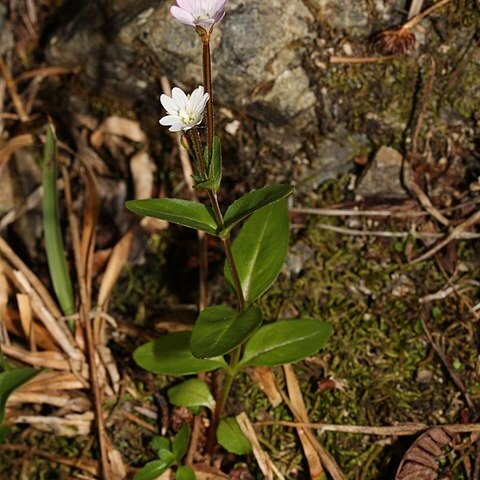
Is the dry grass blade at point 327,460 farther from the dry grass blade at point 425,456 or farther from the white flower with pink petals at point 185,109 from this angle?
the white flower with pink petals at point 185,109

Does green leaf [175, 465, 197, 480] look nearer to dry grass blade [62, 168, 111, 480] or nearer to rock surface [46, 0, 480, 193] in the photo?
dry grass blade [62, 168, 111, 480]

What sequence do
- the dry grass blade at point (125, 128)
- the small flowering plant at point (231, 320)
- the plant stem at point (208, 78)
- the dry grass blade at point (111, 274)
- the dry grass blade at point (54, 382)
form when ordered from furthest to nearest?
the dry grass blade at point (125, 128), the dry grass blade at point (111, 274), the dry grass blade at point (54, 382), the small flowering plant at point (231, 320), the plant stem at point (208, 78)

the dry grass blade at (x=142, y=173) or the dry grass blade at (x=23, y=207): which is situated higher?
the dry grass blade at (x=142, y=173)

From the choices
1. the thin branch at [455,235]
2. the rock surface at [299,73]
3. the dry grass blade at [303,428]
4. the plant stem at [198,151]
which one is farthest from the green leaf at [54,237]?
the thin branch at [455,235]

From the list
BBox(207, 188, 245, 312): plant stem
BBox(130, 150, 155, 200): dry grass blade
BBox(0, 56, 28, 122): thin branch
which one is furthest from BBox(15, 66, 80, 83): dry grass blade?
BBox(207, 188, 245, 312): plant stem

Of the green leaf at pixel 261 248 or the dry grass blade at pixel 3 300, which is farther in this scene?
the dry grass blade at pixel 3 300

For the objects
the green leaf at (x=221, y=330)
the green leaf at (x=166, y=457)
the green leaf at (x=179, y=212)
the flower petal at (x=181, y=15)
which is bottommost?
the green leaf at (x=166, y=457)

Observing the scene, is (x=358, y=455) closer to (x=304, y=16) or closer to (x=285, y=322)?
(x=285, y=322)
